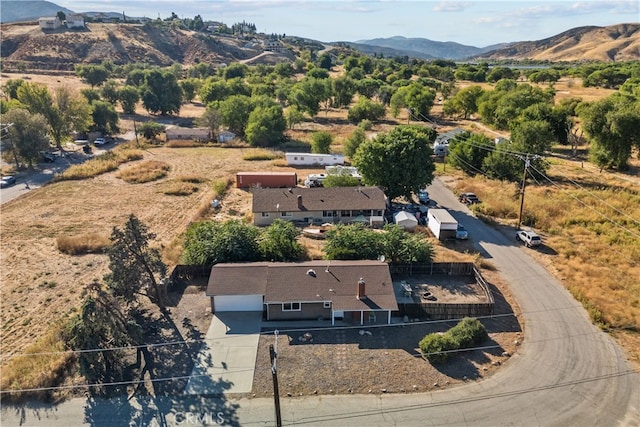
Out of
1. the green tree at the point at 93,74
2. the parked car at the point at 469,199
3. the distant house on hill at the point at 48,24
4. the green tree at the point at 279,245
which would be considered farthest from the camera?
the distant house on hill at the point at 48,24

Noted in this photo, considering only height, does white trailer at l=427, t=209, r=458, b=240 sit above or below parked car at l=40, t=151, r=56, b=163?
below

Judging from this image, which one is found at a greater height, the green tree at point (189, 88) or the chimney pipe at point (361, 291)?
the green tree at point (189, 88)

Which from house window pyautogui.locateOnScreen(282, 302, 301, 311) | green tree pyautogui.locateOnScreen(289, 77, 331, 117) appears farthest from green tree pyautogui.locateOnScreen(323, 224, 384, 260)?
green tree pyautogui.locateOnScreen(289, 77, 331, 117)

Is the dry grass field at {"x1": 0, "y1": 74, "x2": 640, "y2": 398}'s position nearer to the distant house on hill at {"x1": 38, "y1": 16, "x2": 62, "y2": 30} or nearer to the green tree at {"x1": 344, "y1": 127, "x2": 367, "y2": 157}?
the green tree at {"x1": 344, "y1": 127, "x2": 367, "y2": 157}

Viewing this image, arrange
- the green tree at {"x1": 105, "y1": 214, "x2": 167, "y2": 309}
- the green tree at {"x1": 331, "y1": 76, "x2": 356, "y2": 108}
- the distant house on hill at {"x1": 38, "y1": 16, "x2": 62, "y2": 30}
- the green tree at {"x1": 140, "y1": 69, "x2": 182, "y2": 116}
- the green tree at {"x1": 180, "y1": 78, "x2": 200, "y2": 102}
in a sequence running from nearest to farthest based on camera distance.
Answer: the green tree at {"x1": 105, "y1": 214, "x2": 167, "y2": 309} < the green tree at {"x1": 140, "y1": 69, "x2": 182, "y2": 116} < the green tree at {"x1": 331, "y1": 76, "x2": 356, "y2": 108} < the green tree at {"x1": 180, "y1": 78, "x2": 200, "y2": 102} < the distant house on hill at {"x1": 38, "y1": 16, "x2": 62, "y2": 30}

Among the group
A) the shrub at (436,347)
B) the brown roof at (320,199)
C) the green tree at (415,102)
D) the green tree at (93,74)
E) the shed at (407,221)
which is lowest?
the shrub at (436,347)

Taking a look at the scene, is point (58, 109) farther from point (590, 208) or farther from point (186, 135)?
point (590, 208)

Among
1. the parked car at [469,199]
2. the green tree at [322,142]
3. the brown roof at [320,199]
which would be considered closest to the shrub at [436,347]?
the brown roof at [320,199]

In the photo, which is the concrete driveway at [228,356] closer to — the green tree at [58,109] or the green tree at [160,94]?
the green tree at [58,109]
